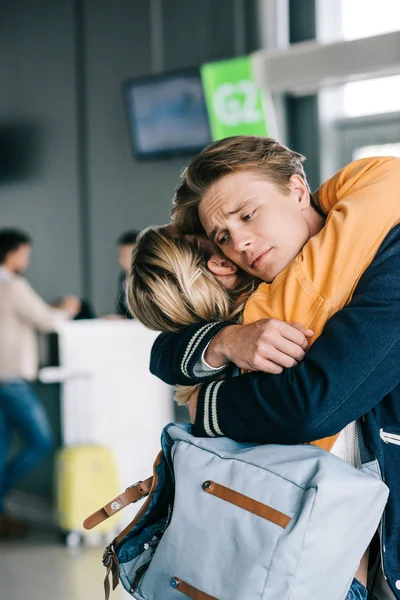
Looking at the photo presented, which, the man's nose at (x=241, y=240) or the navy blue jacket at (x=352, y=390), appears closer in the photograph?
the navy blue jacket at (x=352, y=390)

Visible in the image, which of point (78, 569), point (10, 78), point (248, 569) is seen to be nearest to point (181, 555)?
point (248, 569)

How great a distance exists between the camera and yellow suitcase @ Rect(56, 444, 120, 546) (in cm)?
428

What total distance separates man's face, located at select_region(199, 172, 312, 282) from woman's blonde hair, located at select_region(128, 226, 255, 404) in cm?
9

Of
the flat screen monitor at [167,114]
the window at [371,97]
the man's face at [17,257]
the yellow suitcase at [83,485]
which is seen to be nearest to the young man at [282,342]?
the yellow suitcase at [83,485]

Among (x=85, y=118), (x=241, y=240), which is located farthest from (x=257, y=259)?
(x=85, y=118)

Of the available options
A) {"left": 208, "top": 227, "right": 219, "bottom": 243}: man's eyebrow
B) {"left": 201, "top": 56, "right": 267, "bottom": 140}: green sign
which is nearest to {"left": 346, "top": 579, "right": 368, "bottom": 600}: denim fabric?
{"left": 208, "top": 227, "right": 219, "bottom": 243}: man's eyebrow

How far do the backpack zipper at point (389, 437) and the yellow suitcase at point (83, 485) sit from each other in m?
3.39

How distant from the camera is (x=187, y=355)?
3.80 feet

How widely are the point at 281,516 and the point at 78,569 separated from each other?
3.22 m

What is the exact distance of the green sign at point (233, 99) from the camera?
4.75 metres

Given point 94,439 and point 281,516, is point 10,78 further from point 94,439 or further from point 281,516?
point 281,516

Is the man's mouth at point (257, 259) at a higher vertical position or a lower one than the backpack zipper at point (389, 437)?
higher

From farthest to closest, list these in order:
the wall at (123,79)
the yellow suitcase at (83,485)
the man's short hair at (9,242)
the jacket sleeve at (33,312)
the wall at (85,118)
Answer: the wall at (85,118)
the wall at (123,79)
the man's short hair at (9,242)
the jacket sleeve at (33,312)
the yellow suitcase at (83,485)

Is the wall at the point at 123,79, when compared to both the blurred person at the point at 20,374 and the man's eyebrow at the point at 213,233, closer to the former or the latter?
the blurred person at the point at 20,374
